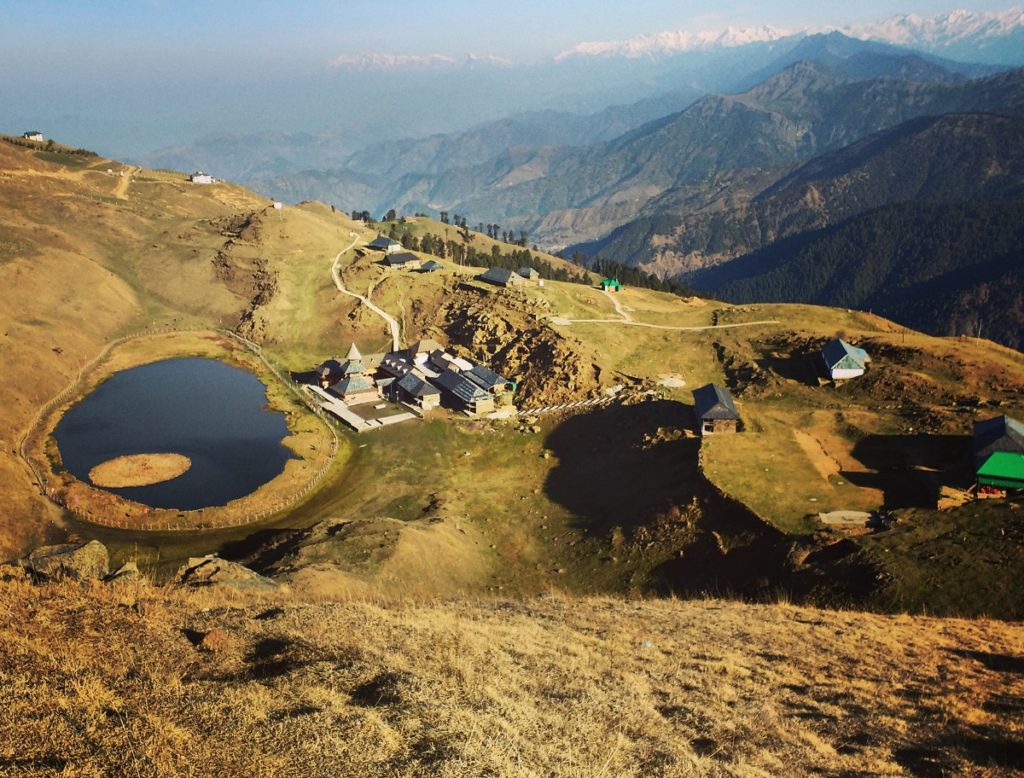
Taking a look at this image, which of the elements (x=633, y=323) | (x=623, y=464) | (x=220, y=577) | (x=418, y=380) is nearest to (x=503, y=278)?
(x=633, y=323)

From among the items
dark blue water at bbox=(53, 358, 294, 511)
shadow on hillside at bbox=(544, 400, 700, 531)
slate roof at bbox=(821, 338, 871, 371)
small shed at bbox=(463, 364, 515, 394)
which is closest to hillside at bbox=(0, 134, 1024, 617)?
shadow on hillside at bbox=(544, 400, 700, 531)

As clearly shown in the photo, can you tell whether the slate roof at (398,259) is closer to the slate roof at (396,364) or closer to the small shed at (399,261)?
the small shed at (399,261)

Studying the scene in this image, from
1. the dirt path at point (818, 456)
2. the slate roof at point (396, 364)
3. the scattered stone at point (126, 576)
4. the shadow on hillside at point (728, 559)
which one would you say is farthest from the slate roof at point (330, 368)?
the dirt path at point (818, 456)

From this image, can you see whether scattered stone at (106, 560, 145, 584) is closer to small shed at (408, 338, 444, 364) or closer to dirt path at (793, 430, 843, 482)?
dirt path at (793, 430, 843, 482)

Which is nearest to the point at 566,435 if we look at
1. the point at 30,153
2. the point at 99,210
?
the point at 99,210

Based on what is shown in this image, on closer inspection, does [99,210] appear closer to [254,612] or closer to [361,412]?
[361,412]

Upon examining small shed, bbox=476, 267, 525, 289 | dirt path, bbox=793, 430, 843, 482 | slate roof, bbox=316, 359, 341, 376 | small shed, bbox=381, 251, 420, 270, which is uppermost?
small shed, bbox=381, 251, 420, 270

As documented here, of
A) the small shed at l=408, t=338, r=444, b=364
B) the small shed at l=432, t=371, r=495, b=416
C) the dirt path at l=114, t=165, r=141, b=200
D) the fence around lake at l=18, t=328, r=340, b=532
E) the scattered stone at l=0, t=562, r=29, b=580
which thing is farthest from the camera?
the dirt path at l=114, t=165, r=141, b=200
